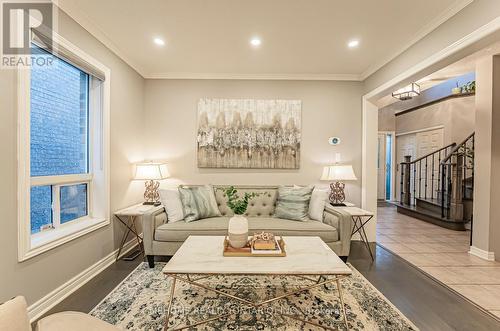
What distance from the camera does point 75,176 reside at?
8.27ft

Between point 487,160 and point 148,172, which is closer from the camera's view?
point 487,160

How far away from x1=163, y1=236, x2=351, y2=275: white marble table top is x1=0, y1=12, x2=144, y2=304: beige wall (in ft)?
3.65

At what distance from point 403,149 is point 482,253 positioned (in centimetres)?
508

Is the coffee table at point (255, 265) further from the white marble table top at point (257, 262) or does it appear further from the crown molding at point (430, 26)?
the crown molding at point (430, 26)

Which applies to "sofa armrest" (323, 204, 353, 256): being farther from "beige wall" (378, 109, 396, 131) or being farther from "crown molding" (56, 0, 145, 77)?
"beige wall" (378, 109, 396, 131)

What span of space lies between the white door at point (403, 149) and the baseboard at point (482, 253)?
4.37m

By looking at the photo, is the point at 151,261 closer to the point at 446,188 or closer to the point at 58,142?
the point at 58,142

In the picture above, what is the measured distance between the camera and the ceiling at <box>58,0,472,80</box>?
7.15 feet

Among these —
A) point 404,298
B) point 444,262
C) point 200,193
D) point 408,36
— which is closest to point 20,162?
point 200,193

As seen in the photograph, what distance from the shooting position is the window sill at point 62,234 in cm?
193

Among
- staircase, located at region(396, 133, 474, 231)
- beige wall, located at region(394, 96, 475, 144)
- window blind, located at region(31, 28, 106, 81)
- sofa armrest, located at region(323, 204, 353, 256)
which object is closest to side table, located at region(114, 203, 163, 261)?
window blind, located at region(31, 28, 106, 81)

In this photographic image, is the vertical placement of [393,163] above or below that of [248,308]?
above

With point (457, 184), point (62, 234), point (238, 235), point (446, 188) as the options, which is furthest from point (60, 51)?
point (446, 188)

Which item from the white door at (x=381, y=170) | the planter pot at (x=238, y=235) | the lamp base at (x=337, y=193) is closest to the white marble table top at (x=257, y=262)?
the planter pot at (x=238, y=235)
